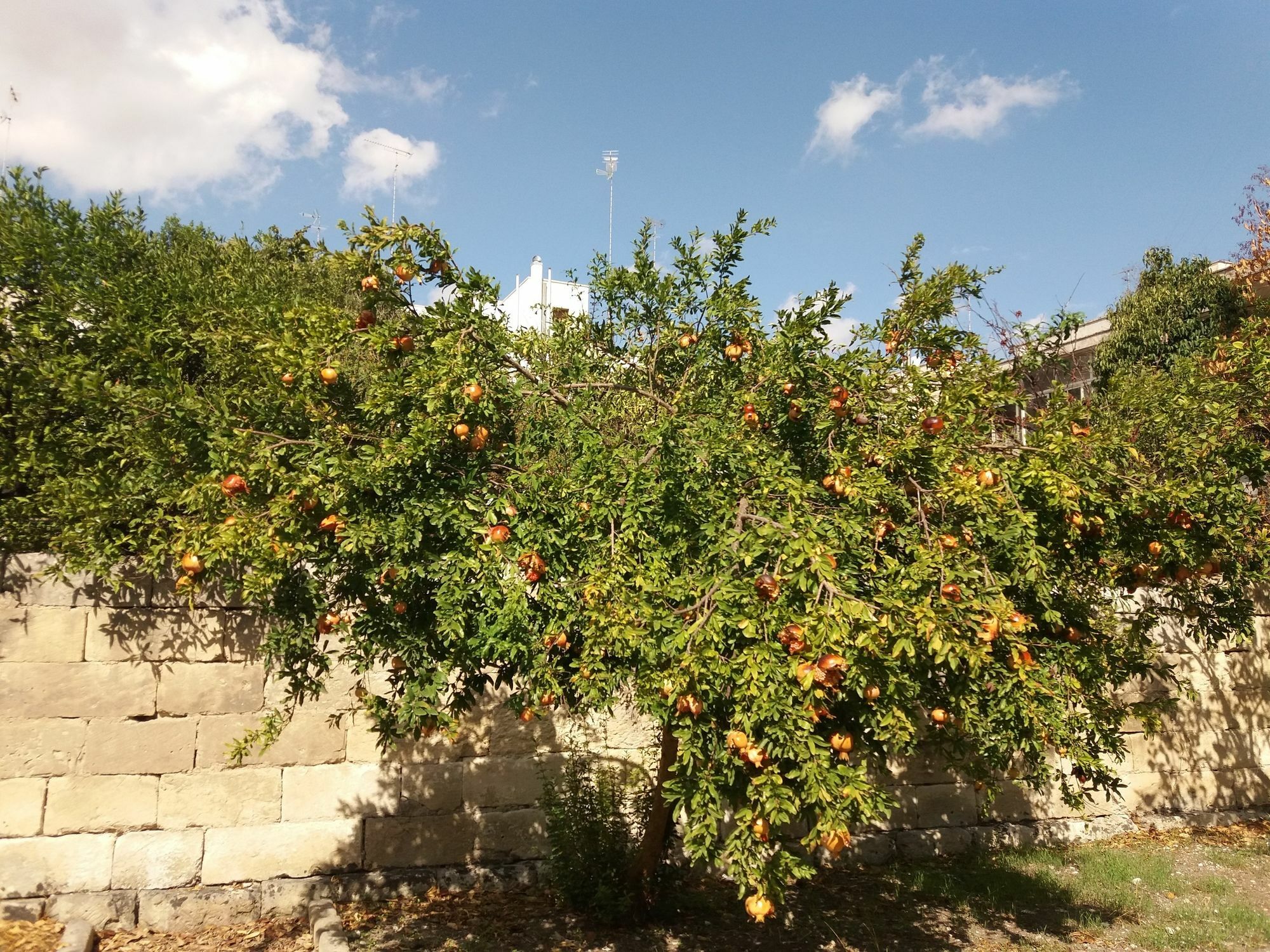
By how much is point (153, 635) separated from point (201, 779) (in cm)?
95

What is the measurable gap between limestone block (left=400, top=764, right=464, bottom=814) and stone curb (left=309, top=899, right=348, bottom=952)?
0.72 metres

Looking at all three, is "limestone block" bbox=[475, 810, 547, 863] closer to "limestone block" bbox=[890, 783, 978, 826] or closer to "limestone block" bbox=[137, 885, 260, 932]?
"limestone block" bbox=[137, 885, 260, 932]

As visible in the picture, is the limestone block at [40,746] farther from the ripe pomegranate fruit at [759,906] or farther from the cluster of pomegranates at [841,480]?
the cluster of pomegranates at [841,480]

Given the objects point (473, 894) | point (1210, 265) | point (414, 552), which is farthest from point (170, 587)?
point (1210, 265)

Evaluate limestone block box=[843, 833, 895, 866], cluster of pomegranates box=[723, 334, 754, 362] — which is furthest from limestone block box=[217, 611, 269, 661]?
limestone block box=[843, 833, 895, 866]

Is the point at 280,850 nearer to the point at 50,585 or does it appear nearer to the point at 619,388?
the point at 50,585

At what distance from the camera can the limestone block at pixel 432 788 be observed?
569cm

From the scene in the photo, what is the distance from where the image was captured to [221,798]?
211 inches

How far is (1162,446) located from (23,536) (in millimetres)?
6657

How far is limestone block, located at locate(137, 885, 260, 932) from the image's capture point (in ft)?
16.9

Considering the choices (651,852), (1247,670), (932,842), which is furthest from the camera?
(1247,670)

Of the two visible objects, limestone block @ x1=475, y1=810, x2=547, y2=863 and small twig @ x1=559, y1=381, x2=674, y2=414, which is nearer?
small twig @ x1=559, y1=381, x2=674, y2=414

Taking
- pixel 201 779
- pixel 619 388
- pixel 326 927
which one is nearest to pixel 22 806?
pixel 201 779

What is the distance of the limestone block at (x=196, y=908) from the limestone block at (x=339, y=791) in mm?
512
